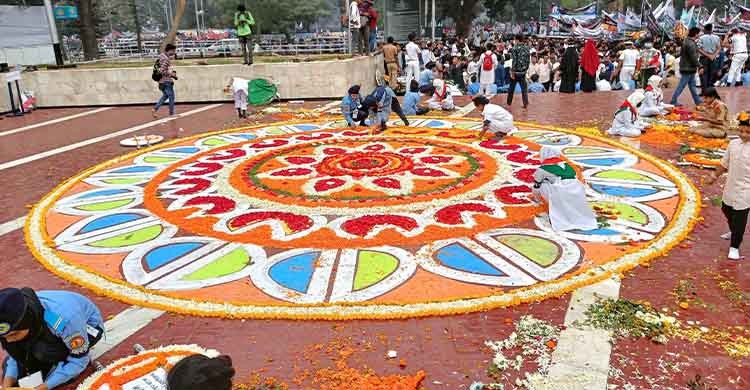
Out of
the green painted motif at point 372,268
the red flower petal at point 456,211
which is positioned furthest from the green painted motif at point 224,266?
the red flower petal at point 456,211

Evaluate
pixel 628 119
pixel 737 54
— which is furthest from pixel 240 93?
pixel 737 54

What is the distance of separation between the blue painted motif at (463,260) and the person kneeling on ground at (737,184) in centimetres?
219

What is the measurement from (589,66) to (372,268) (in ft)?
42.4

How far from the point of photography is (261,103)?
16172mm

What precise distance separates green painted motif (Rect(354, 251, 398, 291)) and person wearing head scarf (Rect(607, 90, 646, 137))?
6743 mm

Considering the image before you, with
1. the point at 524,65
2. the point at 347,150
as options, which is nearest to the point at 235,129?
the point at 347,150

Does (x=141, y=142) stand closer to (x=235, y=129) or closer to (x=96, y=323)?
(x=235, y=129)

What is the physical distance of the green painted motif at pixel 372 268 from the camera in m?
5.04

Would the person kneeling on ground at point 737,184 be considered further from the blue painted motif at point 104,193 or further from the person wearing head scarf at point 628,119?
the blue painted motif at point 104,193

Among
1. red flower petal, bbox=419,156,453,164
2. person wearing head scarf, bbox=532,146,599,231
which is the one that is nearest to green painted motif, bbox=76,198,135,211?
red flower petal, bbox=419,156,453,164

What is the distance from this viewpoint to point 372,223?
6.36 m

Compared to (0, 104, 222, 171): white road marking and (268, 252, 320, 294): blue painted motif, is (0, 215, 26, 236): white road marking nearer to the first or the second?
(0, 104, 222, 171): white road marking

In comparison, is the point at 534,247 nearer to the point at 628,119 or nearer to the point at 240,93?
the point at 628,119

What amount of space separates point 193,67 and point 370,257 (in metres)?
13.6
